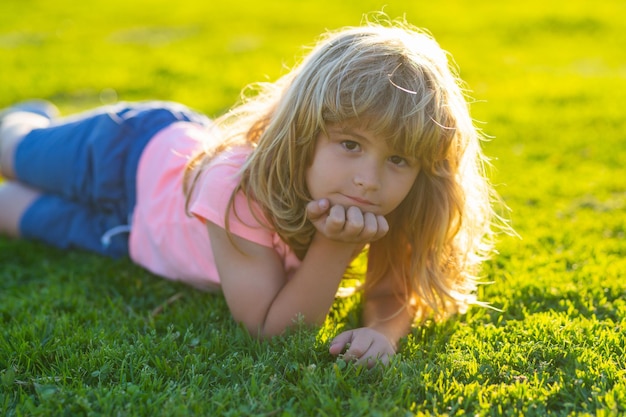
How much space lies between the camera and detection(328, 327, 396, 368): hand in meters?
2.59

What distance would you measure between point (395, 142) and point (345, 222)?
0.34 meters

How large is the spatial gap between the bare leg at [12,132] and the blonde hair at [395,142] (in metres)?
1.78

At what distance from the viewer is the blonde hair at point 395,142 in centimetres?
268

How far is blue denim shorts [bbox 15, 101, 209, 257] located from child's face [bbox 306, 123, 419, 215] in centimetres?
164

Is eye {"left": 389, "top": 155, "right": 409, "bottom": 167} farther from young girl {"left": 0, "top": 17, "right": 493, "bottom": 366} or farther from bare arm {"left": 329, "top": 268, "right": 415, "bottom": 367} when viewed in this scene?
bare arm {"left": 329, "top": 268, "right": 415, "bottom": 367}

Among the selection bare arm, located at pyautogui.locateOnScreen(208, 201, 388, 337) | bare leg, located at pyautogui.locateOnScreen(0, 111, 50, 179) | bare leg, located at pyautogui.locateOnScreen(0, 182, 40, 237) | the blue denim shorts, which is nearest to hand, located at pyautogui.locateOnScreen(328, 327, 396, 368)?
bare arm, located at pyautogui.locateOnScreen(208, 201, 388, 337)

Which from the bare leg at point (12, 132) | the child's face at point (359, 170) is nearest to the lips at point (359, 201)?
the child's face at point (359, 170)

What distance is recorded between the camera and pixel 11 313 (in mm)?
3162

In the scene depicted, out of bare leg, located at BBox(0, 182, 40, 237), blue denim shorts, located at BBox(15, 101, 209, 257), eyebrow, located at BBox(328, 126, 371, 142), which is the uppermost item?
eyebrow, located at BBox(328, 126, 371, 142)

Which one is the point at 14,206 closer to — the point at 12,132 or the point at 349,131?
the point at 12,132

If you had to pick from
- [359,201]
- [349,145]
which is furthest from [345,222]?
[349,145]

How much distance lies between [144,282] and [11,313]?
69 cm

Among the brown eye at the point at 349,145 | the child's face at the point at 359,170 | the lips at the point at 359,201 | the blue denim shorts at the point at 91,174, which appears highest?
the brown eye at the point at 349,145

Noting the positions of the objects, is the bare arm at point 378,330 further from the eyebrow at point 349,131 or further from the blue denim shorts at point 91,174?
the blue denim shorts at point 91,174
